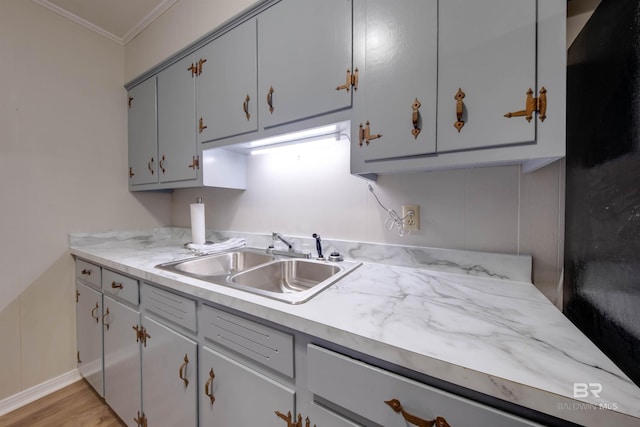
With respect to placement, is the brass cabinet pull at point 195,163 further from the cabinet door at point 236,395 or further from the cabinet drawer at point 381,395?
the cabinet drawer at point 381,395

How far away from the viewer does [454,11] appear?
0.76 m

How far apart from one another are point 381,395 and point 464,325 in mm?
264

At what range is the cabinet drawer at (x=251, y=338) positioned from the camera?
70 centimetres

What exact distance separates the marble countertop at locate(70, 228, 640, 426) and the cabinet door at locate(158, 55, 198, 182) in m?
0.73

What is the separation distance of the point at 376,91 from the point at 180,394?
4.77 feet

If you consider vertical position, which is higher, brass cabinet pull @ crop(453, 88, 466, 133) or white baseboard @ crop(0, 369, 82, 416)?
brass cabinet pull @ crop(453, 88, 466, 133)

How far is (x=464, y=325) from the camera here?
596 millimetres

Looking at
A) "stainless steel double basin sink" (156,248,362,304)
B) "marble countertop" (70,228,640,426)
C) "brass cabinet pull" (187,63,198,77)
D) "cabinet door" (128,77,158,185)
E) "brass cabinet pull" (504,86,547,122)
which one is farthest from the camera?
"cabinet door" (128,77,158,185)

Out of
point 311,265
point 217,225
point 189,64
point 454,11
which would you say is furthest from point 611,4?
point 217,225

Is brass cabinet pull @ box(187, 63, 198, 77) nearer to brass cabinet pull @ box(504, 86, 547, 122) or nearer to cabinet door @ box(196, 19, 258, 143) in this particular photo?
cabinet door @ box(196, 19, 258, 143)

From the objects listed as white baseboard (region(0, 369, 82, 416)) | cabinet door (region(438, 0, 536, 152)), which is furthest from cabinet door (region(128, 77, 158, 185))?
cabinet door (region(438, 0, 536, 152))

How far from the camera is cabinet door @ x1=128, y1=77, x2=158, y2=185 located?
1771 millimetres

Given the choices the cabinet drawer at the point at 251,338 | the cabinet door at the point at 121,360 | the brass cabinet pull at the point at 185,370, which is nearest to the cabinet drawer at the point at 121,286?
the cabinet door at the point at 121,360

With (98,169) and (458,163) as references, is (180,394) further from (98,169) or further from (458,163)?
(98,169)
